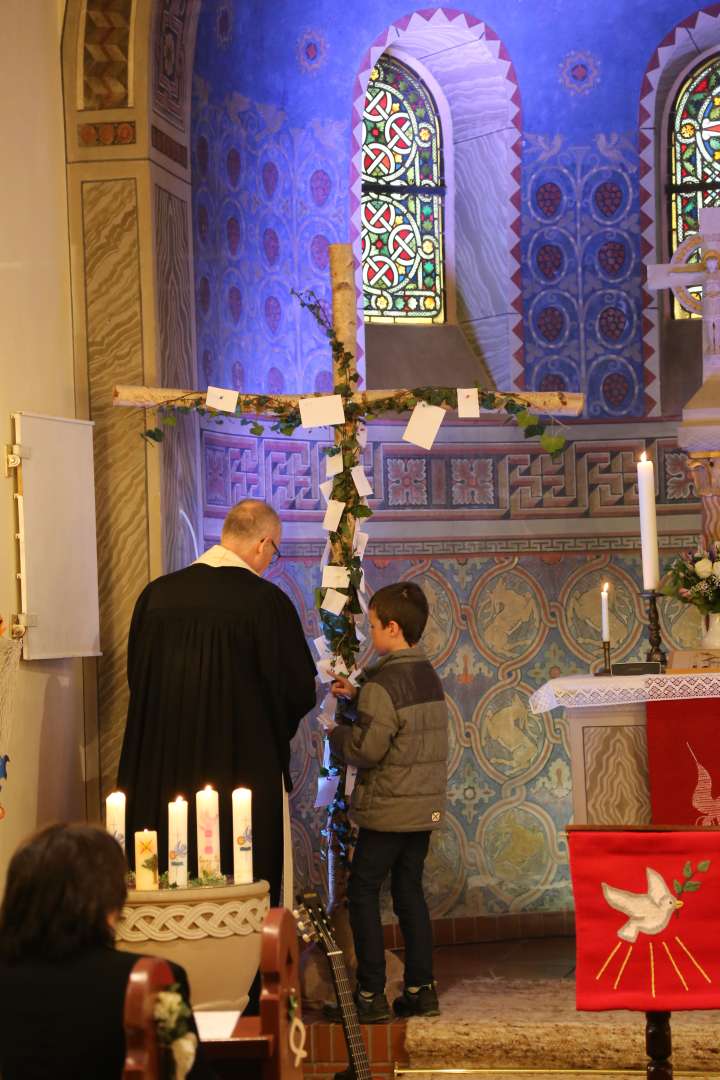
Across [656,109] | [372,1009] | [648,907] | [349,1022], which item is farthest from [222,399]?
[656,109]

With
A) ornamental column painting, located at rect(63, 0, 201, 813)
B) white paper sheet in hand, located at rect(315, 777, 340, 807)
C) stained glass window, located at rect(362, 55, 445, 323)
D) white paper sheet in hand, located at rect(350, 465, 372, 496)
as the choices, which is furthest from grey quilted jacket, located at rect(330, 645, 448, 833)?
stained glass window, located at rect(362, 55, 445, 323)

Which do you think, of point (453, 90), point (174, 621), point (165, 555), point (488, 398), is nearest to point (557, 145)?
point (453, 90)

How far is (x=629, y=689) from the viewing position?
228 inches

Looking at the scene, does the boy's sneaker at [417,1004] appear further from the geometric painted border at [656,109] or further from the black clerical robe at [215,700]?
the geometric painted border at [656,109]

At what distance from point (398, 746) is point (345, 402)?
141cm

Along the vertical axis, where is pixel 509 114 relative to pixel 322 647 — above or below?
above

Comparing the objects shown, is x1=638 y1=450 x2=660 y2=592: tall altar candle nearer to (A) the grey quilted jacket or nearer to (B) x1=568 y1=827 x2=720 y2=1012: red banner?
(A) the grey quilted jacket

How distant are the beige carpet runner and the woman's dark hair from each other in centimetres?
322

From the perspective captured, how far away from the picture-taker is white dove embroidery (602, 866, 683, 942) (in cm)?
411

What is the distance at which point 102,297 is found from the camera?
657 cm

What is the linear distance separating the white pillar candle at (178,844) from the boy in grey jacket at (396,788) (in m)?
1.20

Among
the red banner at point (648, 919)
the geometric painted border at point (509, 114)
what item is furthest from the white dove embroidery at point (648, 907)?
the geometric painted border at point (509, 114)

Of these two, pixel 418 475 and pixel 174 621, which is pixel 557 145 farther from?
pixel 174 621

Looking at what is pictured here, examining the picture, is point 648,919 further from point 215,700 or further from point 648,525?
point 648,525
